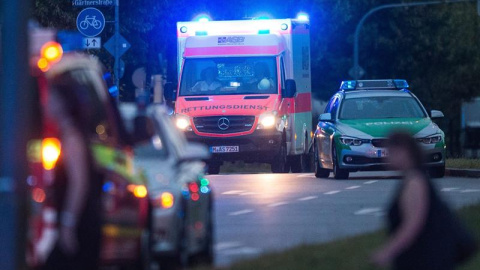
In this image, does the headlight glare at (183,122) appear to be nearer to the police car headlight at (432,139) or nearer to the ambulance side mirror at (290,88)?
the ambulance side mirror at (290,88)

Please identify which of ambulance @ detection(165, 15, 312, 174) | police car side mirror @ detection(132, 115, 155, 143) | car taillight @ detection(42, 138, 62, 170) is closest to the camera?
car taillight @ detection(42, 138, 62, 170)

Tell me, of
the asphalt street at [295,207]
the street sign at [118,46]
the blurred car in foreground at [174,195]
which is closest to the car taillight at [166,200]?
the blurred car in foreground at [174,195]

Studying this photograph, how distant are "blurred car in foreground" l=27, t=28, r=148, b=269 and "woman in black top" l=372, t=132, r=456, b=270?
1.72 meters

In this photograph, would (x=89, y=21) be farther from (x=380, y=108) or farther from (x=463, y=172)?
(x=463, y=172)

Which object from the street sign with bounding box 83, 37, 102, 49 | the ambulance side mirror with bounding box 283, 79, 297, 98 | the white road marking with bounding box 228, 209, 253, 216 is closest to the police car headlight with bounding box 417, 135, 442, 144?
the ambulance side mirror with bounding box 283, 79, 297, 98

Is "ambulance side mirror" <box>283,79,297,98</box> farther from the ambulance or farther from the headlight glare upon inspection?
the headlight glare

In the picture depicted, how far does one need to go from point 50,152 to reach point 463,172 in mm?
20098

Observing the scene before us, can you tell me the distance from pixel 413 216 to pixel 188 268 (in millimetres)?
3650

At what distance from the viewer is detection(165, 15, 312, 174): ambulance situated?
98.9 ft

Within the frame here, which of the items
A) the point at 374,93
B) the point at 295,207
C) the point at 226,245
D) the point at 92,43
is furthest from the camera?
the point at 92,43

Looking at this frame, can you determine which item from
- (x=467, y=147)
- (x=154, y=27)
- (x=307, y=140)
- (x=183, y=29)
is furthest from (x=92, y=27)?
(x=467, y=147)

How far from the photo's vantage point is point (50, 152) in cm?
934

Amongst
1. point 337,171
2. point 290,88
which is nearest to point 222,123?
point 290,88

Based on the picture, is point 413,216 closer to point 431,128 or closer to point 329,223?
point 329,223
